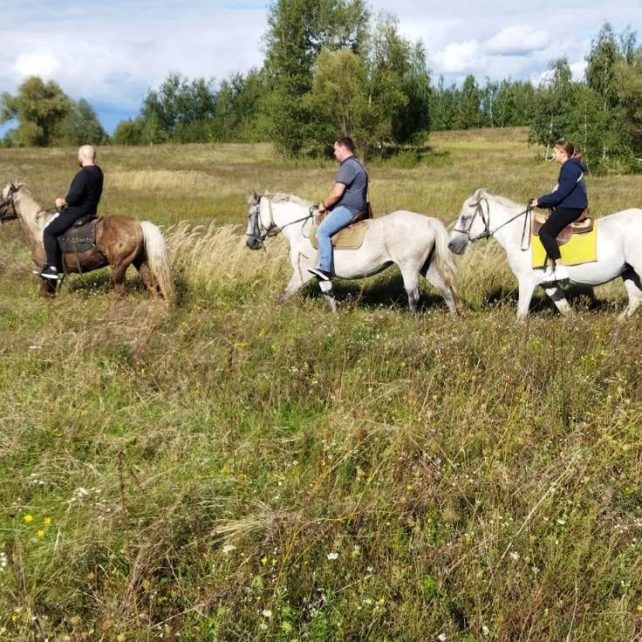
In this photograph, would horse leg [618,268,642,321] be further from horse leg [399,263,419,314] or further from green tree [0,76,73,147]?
green tree [0,76,73,147]

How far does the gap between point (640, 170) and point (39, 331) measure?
42.9m

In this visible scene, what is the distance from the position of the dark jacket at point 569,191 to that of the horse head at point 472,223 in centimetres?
84

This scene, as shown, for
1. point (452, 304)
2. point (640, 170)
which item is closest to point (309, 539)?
point (452, 304)

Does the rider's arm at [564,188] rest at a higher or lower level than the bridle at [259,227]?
higher

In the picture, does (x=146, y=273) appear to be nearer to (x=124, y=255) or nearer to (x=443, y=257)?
(x=124, y=255)

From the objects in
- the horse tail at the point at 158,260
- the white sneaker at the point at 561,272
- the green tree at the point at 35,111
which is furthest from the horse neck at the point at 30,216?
the green tree at the point at 35,111

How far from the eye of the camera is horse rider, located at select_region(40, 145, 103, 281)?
870 cm

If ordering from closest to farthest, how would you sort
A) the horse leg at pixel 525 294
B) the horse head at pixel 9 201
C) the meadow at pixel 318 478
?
the meadow at pixel 318 478 < the horse leg at pixel 525 294 < the horse head at pixel 9 201

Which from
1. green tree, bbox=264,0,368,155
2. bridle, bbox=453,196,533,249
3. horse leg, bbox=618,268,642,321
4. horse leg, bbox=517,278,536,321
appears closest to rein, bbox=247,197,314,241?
bridle, bbox=453,196,533,249

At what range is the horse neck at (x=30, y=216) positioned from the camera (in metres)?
9.35

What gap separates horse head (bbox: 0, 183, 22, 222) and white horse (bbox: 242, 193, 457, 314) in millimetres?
3605

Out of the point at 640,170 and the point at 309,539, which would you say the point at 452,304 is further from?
the point at 640,170

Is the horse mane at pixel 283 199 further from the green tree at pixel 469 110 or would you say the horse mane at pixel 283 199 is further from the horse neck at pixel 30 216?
the green tree at pixel 469 110

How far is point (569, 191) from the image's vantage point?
25.4ft
